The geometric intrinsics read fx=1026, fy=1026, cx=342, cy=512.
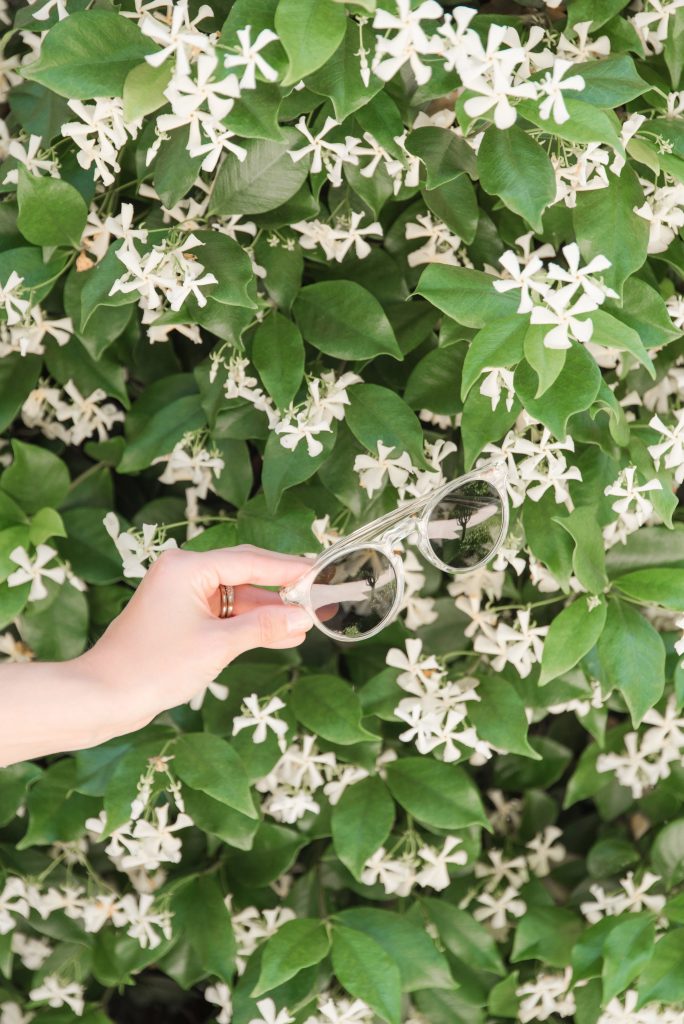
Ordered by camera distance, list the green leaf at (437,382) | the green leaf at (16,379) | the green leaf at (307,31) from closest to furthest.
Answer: the green leaf at (307,31), the green leaf at (437,382), the green leaf at (16,379)

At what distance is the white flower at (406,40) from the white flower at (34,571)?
627 millimetres

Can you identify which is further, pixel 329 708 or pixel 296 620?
pixel 329 708

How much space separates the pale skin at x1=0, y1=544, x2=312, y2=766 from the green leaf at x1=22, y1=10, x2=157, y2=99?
42 cm

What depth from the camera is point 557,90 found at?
850 mm

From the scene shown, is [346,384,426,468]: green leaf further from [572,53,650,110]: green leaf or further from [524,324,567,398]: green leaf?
[572,53,650,110]: green leaf

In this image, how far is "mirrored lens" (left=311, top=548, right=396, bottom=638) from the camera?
0.97 m

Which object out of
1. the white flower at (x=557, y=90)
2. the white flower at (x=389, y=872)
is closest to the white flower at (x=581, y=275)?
the white flower at (x=557, y=90)

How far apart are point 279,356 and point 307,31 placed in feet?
1.15

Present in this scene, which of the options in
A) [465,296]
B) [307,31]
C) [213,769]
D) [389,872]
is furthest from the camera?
[389,872]

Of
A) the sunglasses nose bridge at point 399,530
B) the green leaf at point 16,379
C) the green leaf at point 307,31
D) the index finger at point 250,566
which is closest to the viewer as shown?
the green leaf at point 307,31

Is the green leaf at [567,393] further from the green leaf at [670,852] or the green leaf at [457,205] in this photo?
the green leaf at [670,852]

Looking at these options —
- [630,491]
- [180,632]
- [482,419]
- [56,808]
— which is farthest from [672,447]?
[56,808]

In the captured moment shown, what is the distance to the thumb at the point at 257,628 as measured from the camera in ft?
2.91

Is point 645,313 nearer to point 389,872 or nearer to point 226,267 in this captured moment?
point 226,267
